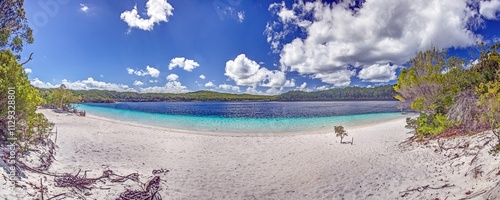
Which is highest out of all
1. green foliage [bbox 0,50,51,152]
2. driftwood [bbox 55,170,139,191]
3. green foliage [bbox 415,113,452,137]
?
green foliage [bbox 0,50,51,152]

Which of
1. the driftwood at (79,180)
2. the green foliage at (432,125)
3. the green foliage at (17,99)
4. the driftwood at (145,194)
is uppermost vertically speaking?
the green foliage at (17,99)

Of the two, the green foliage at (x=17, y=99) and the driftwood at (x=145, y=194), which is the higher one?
the green foliage at (x=17, y=99)

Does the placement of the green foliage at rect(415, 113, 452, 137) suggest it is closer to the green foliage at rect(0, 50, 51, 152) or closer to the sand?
the sand

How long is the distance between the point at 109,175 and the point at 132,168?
62.0 inches

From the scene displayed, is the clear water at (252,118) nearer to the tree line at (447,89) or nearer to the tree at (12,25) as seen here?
the tree line at (447,89)

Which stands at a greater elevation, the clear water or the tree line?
the tree line

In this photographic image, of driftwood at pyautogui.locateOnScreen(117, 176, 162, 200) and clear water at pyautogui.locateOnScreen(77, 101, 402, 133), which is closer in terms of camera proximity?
driftwood at pyautogui.locateOnScreen(117, 176, 162, 200)

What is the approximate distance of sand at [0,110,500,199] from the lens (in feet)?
22.1

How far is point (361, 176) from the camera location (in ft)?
29.5

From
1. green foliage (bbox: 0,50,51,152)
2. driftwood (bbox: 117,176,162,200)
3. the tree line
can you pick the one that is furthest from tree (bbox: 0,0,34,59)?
the tree line

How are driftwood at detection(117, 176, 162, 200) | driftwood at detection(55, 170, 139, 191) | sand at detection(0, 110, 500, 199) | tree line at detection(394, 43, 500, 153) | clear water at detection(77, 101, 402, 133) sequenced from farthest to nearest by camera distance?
clear water at detection(77, 101, 402, 133), tree line at detection(394, 43, 500, 153), driftwood at detection(117, 176, 162, 200), driftwood at detection(55, 170, 139, 191), sand at detection(0, 110, 500, 199)

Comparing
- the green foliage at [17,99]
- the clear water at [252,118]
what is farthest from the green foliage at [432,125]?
the green foliage at [17,99]

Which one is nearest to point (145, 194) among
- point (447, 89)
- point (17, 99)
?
point (17, 99)

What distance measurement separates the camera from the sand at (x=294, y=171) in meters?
6.74
